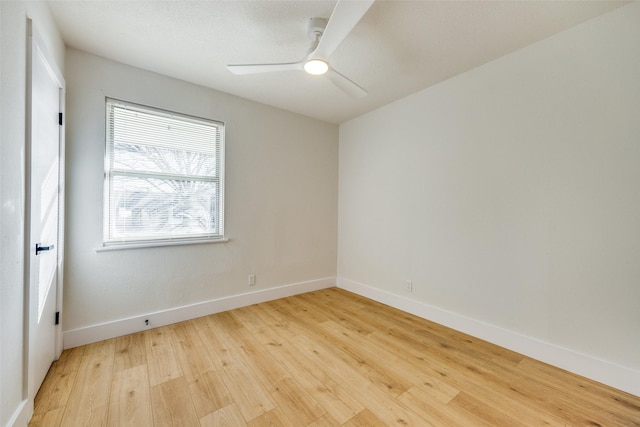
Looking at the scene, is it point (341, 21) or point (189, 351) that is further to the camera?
point (189, 351)

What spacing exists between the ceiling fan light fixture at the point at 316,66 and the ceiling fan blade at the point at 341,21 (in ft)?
0.12

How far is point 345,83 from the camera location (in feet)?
6.82

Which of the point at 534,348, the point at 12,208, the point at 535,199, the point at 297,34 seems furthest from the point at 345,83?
the point at 534,348

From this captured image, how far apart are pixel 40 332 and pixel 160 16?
233 cm

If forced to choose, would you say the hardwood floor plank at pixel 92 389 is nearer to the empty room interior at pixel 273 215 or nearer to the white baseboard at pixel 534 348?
the empty room interior at pixel 273 215

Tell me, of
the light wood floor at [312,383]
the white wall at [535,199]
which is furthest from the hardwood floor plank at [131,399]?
the white wall at [535,199]

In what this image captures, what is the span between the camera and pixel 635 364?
1.68 meters

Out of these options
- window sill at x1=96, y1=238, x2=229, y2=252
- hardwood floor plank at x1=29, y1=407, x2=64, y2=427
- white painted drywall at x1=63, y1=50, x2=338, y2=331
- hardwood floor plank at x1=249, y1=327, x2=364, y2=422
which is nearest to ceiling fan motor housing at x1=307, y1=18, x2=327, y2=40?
white painted drywall at x1=63, y1=50, x2=338, y2=331

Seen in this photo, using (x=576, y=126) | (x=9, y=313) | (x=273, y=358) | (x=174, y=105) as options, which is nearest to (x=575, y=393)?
(x=576, y=126)

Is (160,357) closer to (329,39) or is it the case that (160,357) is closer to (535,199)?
(329,39)

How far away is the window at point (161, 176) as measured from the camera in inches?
93.4

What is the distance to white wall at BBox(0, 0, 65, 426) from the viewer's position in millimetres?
1149

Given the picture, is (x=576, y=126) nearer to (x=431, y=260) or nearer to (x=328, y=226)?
(x=431, y=260)

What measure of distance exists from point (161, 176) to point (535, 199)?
3.50m
